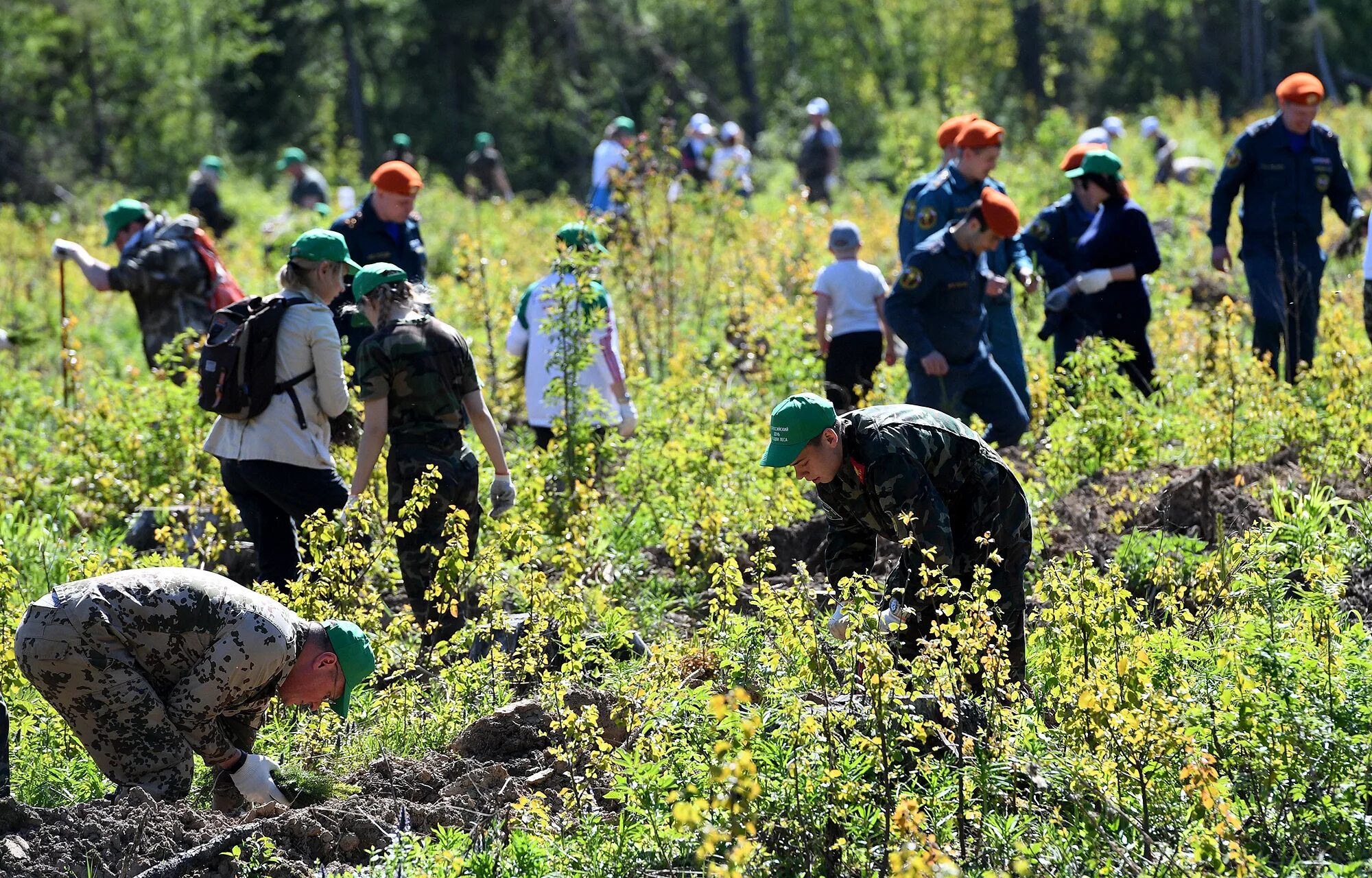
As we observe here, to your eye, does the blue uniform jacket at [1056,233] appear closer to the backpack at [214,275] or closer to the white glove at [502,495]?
the white glove at [502,495]

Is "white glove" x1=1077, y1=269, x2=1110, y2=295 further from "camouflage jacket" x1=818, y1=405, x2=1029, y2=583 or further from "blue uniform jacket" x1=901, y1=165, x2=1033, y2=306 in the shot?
"camouflage jacket" x1=818, y1=405, x2=1029, y2=583

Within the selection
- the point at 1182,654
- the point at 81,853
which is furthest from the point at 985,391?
the point at 81,853

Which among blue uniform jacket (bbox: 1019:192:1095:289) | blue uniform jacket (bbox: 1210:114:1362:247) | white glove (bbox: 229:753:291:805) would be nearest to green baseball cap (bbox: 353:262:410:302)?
white glove (bbox: 229:753:291:805)

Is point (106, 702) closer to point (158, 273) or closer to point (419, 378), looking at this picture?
point (419, 378)

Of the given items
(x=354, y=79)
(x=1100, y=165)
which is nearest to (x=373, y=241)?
(x=1100, y=165)

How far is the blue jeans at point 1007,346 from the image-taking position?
26.9ft

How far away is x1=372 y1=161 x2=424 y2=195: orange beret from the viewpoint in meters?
8.07

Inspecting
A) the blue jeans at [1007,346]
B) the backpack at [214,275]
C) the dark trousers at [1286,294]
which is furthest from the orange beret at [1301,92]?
the backpack at [214,275]

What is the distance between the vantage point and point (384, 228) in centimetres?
823

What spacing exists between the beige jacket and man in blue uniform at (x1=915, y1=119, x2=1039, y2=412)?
11.9ft

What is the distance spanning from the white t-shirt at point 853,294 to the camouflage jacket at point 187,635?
507cm

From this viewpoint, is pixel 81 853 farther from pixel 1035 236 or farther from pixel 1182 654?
pixel 1035 236

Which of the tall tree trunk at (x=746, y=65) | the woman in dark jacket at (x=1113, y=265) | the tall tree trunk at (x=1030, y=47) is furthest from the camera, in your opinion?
the tall tree trunk at (x=1030, y=47)

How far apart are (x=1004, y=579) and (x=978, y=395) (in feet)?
8.97
